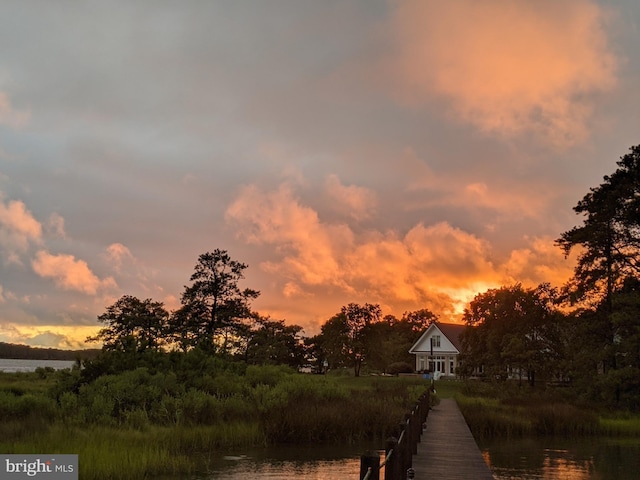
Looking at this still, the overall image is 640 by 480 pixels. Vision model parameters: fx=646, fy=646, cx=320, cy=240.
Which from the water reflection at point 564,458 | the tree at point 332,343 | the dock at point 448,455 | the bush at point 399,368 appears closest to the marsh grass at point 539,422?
the water reflection at point 564,458

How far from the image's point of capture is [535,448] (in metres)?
28.1

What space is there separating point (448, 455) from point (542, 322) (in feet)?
136

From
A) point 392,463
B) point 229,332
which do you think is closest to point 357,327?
point 229,332

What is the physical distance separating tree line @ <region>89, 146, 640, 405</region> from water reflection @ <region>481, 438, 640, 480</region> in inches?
431

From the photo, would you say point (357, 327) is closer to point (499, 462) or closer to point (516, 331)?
point (516, 331)

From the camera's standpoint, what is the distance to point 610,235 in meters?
44.3

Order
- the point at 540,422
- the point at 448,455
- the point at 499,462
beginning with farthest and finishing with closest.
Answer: the point at 540,422 → the point at 499,462 → the point at 448,455

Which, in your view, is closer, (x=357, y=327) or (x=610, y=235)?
(x=610, y=235)

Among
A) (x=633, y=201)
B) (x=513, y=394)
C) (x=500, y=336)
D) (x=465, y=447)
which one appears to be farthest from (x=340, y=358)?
(x=465, y=447)

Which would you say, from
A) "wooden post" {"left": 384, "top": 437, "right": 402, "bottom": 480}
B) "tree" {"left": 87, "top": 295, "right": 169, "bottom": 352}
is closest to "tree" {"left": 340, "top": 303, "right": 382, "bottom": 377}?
"tree" {"left": 87, "top": 295, "right": 169, "bottom": 352}

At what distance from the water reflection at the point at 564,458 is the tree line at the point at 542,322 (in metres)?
10.9

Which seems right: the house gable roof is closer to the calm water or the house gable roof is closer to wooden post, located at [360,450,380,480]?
the calm water

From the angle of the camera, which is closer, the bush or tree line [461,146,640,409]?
tree line [461,146,640,409]

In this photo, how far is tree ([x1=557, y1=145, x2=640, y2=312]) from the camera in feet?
143
